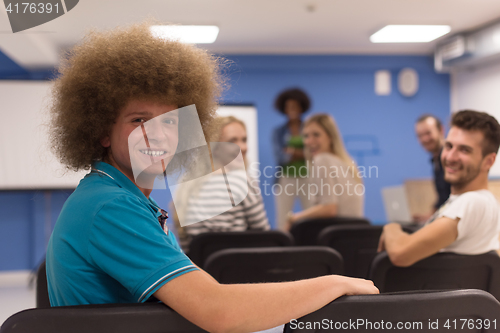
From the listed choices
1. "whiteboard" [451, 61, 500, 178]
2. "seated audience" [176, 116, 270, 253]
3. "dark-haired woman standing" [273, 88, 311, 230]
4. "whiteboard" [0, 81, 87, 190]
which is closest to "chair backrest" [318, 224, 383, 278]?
"seated audience" [176, 116, 270, 253]

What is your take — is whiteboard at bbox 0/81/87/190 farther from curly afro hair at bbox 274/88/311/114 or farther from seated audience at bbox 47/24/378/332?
seated audience at bbox 47/24/378/332

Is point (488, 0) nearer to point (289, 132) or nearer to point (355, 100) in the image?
point (355, 100)

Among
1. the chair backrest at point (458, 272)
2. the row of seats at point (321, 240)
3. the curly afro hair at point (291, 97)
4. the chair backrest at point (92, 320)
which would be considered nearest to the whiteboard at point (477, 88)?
the curly afro hair at point (291, 97)

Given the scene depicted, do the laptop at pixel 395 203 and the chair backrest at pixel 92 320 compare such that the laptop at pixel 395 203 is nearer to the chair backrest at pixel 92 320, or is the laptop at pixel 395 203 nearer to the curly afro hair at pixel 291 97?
the curly afro hair at pixel 291 97

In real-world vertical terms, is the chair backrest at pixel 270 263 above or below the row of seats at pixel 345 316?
below

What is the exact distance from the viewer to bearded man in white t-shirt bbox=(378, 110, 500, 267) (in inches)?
51.5

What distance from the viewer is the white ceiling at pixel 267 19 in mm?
3479

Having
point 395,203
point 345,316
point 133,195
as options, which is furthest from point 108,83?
point 395,203

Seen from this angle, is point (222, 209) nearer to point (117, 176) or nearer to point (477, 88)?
point (117, 176)

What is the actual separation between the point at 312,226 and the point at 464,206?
988 mm

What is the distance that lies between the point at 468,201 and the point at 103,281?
1.18 m

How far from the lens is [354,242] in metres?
1.89

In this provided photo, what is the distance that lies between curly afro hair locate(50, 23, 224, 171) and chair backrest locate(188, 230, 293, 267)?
2.38ft

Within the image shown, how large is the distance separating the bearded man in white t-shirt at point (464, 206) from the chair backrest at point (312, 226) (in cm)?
74
